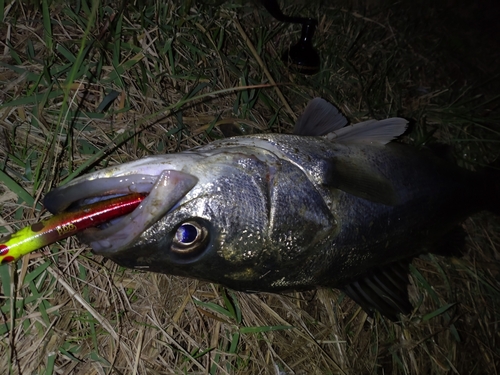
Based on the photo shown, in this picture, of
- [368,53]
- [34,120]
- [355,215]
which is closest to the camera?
[355,215]

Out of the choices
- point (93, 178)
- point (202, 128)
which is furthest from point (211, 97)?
point (93, 178)

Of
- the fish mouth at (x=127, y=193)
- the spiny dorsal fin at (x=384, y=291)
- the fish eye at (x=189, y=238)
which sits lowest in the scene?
the spiny dorsal fin at (x=384, y=291)

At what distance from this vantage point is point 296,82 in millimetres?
3334

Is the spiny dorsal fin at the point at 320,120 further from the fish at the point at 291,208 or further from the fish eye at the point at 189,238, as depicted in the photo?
the fish eye at the point at 189,238

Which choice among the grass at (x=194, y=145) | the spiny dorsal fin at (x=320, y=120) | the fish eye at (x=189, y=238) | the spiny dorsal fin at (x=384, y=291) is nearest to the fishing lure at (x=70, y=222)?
the fish eye at (x=189, y=238)

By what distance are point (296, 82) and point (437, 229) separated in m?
1.71

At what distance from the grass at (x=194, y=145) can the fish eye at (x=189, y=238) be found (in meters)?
0.97

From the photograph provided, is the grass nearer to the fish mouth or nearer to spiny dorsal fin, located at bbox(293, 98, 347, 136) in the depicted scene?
spiny dorsal fin, located at bbox(293, 98, 347, 136)

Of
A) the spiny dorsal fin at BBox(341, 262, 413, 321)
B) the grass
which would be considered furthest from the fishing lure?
the spiny dorsal fin at BBox(341, 262, 413, 321)

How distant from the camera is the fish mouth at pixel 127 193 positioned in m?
1.73

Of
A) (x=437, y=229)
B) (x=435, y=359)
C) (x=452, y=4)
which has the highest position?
(x=452, y=4)

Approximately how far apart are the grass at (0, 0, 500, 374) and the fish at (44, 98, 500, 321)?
0.62 m

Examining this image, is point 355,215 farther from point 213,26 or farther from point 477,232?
point 477,232

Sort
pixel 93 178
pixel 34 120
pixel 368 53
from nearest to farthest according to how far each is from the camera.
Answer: pixel 93 178 → pixel 34 120 → pixel 368 53
